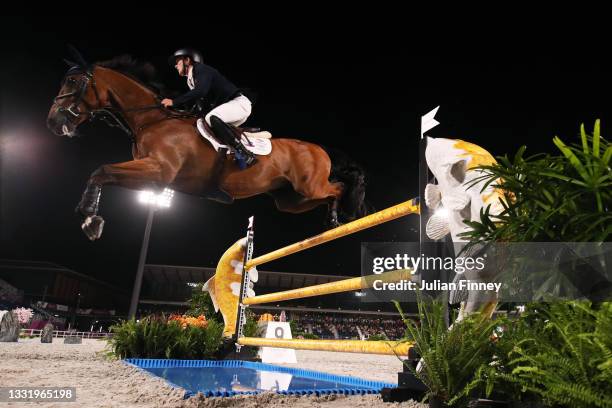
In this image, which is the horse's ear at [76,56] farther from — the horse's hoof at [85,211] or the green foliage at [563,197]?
the green foliage at [563,197]

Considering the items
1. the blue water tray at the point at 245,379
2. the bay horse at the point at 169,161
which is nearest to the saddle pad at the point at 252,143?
the bay horse at the point at 169,161

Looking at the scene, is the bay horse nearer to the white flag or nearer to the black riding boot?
the black riding boot

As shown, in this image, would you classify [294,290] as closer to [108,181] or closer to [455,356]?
[108,181]

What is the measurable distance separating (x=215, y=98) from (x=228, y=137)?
47cm

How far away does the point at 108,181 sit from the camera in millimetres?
2336

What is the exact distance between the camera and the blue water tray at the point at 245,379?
1852 mm

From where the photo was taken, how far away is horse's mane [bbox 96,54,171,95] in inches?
110

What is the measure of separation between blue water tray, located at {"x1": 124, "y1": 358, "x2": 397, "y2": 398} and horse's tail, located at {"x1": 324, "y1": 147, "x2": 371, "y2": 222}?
113 centimetres

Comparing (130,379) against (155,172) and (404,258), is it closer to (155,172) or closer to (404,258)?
(155,172)

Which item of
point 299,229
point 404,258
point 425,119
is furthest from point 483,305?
point 299,229

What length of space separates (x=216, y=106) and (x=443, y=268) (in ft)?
6.32

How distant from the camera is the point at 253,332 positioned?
4.92 metres

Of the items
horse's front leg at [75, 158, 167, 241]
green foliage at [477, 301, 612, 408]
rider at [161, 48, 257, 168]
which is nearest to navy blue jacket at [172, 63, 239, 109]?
rider at [161, 48, 257, 168]

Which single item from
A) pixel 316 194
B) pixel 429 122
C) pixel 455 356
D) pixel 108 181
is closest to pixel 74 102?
pixel 108 181
